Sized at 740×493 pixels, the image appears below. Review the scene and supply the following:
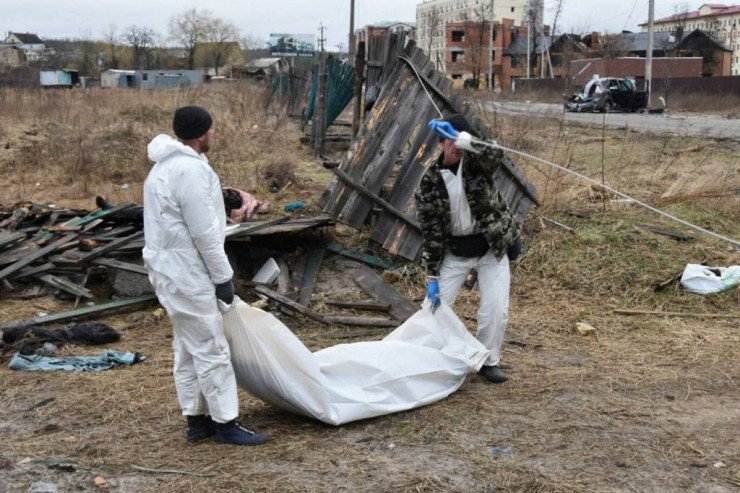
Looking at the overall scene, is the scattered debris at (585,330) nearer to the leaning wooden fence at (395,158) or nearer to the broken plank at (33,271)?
the leaning wooden fence at (395,158)

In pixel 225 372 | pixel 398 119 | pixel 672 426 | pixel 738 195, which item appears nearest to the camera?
pixel 225 372

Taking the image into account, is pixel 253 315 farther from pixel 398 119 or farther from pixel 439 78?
pixel 439 78

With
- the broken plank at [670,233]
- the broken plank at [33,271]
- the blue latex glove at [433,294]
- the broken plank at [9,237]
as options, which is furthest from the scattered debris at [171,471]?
the broken plank at [670,233]

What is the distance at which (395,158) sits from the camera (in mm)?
6852

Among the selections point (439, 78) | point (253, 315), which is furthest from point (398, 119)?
point (253, 315)

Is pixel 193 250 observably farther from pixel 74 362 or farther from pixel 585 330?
pixel 585 330

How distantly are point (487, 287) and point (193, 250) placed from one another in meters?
1.88

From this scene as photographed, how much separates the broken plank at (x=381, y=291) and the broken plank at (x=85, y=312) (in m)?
1.90

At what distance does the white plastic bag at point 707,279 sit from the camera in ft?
20.7

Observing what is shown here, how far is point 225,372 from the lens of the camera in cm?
359

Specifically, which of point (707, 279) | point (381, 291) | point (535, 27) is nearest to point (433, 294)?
point (381, 291)

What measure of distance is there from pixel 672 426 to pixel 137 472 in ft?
9.10

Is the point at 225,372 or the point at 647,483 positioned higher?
the point at 225,372

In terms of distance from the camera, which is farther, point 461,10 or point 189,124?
point 461,10
